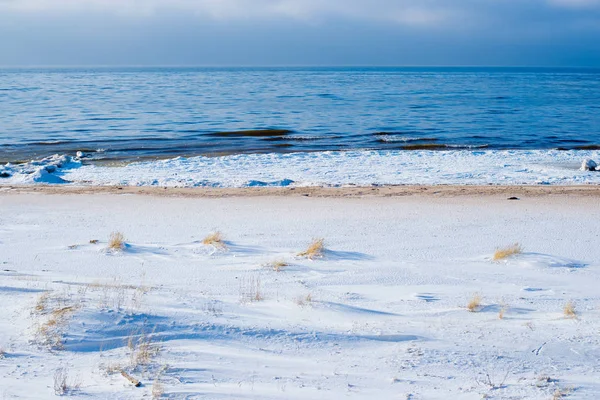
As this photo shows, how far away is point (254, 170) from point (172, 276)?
34.3 ft

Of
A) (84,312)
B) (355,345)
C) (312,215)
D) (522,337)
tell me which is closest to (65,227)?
(312,215)

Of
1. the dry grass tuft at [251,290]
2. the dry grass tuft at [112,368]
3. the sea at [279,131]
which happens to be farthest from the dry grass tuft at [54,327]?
the sea at [279,131]

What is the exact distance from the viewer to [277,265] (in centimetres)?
723

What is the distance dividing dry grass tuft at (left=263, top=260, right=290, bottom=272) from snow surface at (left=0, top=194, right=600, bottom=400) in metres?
0.07

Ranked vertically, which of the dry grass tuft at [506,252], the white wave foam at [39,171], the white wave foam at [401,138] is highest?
the dry grass tuft at [506,252]

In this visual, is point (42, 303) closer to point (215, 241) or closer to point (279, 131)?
point (215, 241)

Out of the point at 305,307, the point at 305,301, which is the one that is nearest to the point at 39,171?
the point at 305,301

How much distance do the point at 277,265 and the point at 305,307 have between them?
1624 millimetres

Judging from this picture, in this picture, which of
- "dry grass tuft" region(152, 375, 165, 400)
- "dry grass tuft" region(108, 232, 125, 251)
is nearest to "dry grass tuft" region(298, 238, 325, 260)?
"dry grass tuft" region(108, 232, 125, 251)

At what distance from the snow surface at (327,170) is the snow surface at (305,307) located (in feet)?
17.0

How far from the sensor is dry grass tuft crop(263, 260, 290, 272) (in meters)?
7.17

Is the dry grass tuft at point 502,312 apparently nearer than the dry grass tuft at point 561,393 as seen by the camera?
No

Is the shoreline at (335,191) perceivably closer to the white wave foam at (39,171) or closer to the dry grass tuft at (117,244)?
the white wave foam at (39,171)

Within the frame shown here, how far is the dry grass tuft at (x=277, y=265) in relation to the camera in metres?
7.17
